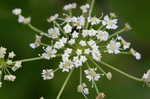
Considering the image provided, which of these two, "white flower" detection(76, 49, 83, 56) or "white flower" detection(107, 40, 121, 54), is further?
"white flower" detection(107, 40, 121, 54)

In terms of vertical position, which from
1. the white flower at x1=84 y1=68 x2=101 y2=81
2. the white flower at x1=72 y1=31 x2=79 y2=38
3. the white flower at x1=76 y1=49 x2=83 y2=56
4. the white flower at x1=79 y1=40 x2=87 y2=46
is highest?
the white flower at x1=72 y1=31 x2=79 y2=38

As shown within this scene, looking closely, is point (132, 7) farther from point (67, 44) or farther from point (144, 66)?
point (67, 44)

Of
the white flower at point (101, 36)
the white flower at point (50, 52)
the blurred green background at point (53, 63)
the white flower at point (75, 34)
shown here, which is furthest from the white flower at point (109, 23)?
the blurred green background at point (53, 63)

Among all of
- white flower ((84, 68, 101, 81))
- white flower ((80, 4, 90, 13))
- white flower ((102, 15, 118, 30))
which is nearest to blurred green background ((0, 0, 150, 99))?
white flower ((80, 4, 90, 13))

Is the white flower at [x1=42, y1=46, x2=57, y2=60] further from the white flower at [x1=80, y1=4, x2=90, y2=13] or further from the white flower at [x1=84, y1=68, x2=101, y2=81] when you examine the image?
the white flower at [x1=80, y1=4, x2=90, y2=13]

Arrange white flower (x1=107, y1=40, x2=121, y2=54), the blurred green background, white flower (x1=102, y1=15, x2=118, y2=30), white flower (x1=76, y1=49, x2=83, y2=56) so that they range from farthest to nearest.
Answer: the blurred green background
white flower (x1=102, y1=15, x2=118, y2=30)
white flower (x1=107, y1=40, x2=121, y2=54)
white flower (x1=76, y1=49, x2=83, y2=56)

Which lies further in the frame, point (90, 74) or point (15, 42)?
point (15, 42)

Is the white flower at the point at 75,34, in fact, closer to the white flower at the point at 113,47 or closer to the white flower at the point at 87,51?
the white flower at the point at 87,51

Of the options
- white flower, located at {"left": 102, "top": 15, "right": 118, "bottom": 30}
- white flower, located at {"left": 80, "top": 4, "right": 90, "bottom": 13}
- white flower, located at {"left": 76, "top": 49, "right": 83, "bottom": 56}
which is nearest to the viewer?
white flower, located at {"left": 76, "top": 49, "right": 83, "bottom": 56}

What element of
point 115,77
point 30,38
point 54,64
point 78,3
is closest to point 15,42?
point 30,38
